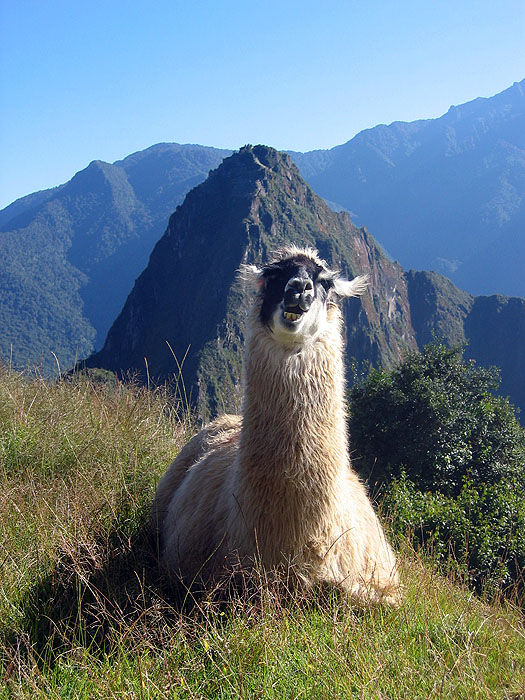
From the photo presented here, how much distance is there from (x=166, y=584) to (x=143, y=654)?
867 mm

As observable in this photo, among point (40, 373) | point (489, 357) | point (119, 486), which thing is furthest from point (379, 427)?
point (489, 357)

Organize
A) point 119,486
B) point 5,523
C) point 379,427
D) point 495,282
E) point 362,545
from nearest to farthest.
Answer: point 362,545 → point 5,523 → point 119,486 → point 379,427 → point 495,282

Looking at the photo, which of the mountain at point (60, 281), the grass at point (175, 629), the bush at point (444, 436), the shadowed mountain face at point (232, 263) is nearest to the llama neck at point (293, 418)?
the grass at point (175, 629)

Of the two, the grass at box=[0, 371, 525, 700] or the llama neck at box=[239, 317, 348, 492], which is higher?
the llama neck at box=[239, 317, 348, 492]

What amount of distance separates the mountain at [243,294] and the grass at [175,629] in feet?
318

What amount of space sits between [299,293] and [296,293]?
2cm

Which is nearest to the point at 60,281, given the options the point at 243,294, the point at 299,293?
the point at 243,294

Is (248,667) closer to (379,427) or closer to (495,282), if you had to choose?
(379,427)

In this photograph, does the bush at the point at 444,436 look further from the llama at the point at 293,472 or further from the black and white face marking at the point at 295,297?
the black and white face marking at the point at 295,297

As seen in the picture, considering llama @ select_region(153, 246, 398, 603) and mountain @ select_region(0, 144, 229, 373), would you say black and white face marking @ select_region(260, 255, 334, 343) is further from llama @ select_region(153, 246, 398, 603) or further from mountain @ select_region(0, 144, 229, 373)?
mountain @ select_region(0, 144, 229, 373)

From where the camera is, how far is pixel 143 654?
2596 mm

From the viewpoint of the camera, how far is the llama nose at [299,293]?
3.22 m

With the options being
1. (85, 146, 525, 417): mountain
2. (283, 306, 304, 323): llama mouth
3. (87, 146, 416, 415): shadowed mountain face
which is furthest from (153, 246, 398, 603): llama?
(85, 146, 525, 417): mountain

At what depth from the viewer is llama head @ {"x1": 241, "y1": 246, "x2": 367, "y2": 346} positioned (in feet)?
10.6
